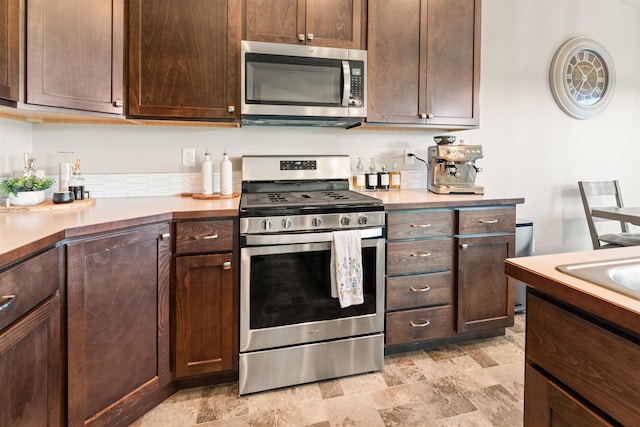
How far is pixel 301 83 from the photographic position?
210 cm

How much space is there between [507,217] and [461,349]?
86 cm

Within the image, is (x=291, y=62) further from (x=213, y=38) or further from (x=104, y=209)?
(x=104, y=209)

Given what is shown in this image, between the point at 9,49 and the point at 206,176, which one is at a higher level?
the point at 9,49

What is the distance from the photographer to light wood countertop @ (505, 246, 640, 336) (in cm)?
64

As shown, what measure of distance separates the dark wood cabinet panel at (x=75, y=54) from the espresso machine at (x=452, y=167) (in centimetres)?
193

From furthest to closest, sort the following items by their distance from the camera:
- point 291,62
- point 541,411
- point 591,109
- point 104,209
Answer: point 591,109 < point 291,62 < point 104,209 < point 541,411

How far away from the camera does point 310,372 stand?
1.91 metres

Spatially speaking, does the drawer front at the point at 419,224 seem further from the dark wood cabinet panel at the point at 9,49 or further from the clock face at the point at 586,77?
the clock face at the point at 586,77

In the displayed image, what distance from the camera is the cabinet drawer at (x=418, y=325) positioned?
2080 mm

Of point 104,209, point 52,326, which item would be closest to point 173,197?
point 104,209

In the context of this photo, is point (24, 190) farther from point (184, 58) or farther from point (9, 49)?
point (184, 58)

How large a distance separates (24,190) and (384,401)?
6.37 feet

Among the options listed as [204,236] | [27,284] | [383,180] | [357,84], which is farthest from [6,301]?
[383,180]

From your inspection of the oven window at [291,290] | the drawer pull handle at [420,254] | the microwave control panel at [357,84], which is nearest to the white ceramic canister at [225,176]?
the oven window at [291,290]
